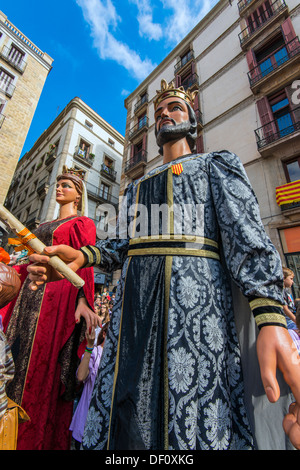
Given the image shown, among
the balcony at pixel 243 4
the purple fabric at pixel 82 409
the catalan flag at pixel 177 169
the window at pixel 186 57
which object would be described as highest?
the window at pixel 186 57

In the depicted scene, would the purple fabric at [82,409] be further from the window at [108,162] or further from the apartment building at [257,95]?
the window at [108,162]

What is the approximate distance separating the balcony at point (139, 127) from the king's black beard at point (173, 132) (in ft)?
51.4

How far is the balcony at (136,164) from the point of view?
15.0 metres

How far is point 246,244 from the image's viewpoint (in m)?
0.98

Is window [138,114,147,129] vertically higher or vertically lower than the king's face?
higher

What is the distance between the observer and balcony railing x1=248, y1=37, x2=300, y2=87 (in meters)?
9.26

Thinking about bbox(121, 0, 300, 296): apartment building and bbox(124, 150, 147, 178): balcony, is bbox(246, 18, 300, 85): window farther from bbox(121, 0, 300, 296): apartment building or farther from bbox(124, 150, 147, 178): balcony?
bbox(124, 150, 147, 178): balcony

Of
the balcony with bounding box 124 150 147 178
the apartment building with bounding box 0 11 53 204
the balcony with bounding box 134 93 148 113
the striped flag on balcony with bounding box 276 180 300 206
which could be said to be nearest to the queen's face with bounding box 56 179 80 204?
the striped flag on balcony with bounding box 276 180 300 206

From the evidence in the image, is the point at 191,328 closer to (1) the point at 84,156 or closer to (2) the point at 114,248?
(2) the point at 114,248

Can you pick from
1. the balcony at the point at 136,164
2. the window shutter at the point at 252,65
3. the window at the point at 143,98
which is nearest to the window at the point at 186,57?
the window at the point at 143,98

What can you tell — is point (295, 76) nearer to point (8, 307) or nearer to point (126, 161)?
point (126, 161)

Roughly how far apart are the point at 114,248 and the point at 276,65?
13290 mm

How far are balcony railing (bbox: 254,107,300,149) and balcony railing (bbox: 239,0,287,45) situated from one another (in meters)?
5.10

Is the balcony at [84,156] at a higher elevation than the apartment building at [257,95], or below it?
higher
